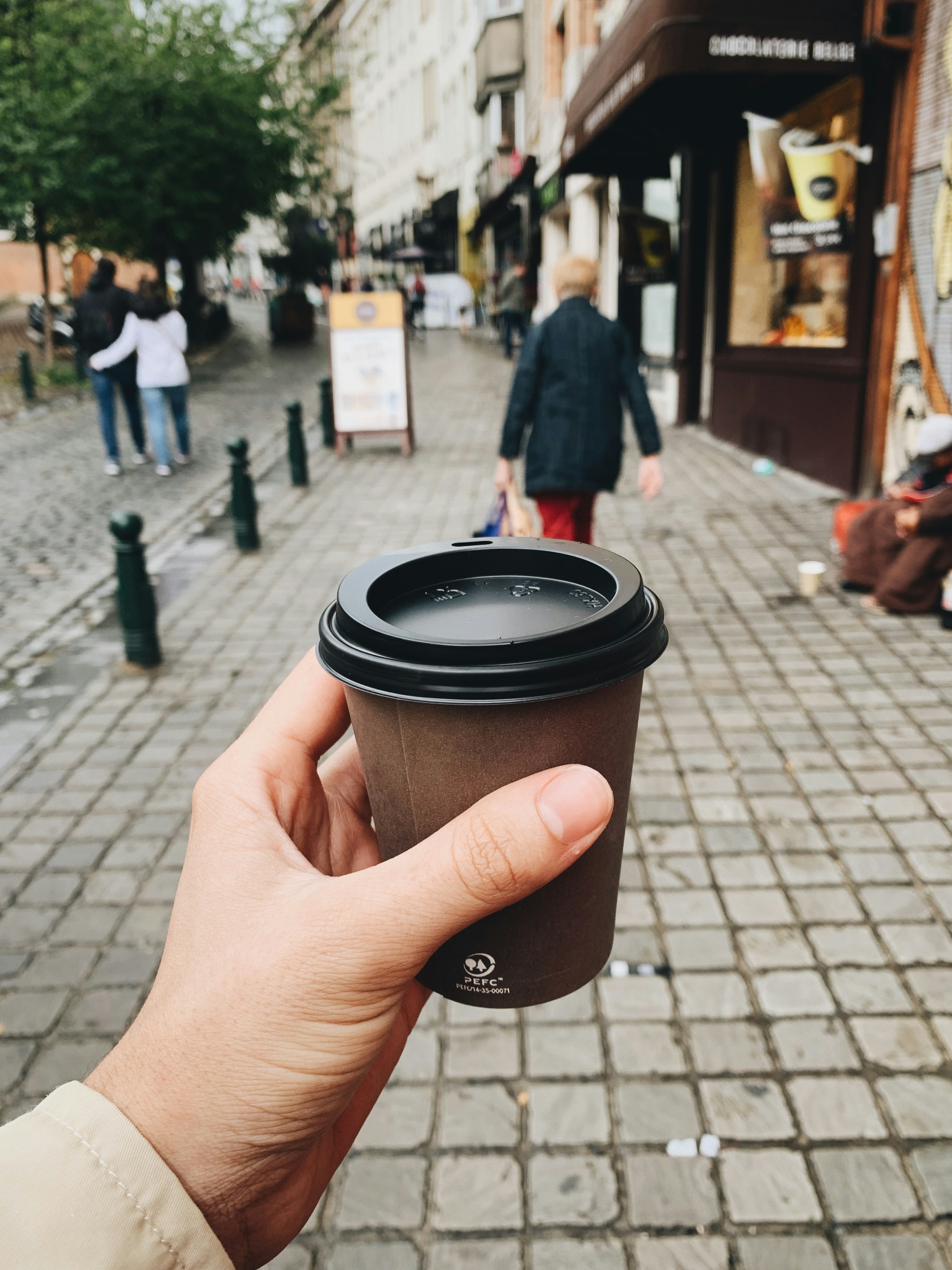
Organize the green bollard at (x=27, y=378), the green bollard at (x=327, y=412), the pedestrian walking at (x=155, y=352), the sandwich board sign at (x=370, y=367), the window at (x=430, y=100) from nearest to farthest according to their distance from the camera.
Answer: the pedestrian walking at (x=155, y=352), the sandwich board sign at (x=370, y=367), the green bollard at (x=327, y=412), the green bollard at (x=27, y=378), the window at (x=430, y=100)

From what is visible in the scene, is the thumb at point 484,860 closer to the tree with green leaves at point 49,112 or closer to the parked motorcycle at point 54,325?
the tree with green leaves at point 49,112

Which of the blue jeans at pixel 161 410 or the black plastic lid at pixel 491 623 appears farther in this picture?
the blue jeans at pixel 161 410

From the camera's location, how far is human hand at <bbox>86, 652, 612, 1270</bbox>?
121 centimetres

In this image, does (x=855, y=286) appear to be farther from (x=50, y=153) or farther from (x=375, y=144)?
(x=375, y=144)

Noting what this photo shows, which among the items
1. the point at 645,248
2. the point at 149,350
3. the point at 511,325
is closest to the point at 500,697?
the point at 149,350

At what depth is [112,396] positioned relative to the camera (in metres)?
11.5

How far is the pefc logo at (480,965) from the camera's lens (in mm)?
1467

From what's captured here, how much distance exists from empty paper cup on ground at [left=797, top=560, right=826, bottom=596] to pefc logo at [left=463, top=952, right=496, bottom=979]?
18.9 feet

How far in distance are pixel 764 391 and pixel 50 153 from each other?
549 inches

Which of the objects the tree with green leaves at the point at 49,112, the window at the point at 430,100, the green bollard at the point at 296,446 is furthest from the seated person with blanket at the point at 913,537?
the window at the point at 430,100

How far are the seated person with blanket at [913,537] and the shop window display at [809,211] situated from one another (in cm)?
337

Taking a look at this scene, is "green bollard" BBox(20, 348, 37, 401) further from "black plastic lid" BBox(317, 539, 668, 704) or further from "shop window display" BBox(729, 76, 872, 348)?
"black plastic lid" BBox(317, 539, 668, 704)

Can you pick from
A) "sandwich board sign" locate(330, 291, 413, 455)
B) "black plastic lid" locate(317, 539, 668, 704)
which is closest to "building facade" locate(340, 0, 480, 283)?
"sandwich board sign" locate(330, 291, 413, 455)

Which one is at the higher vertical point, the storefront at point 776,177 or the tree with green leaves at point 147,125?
the tree with green leaves at point 147,125
